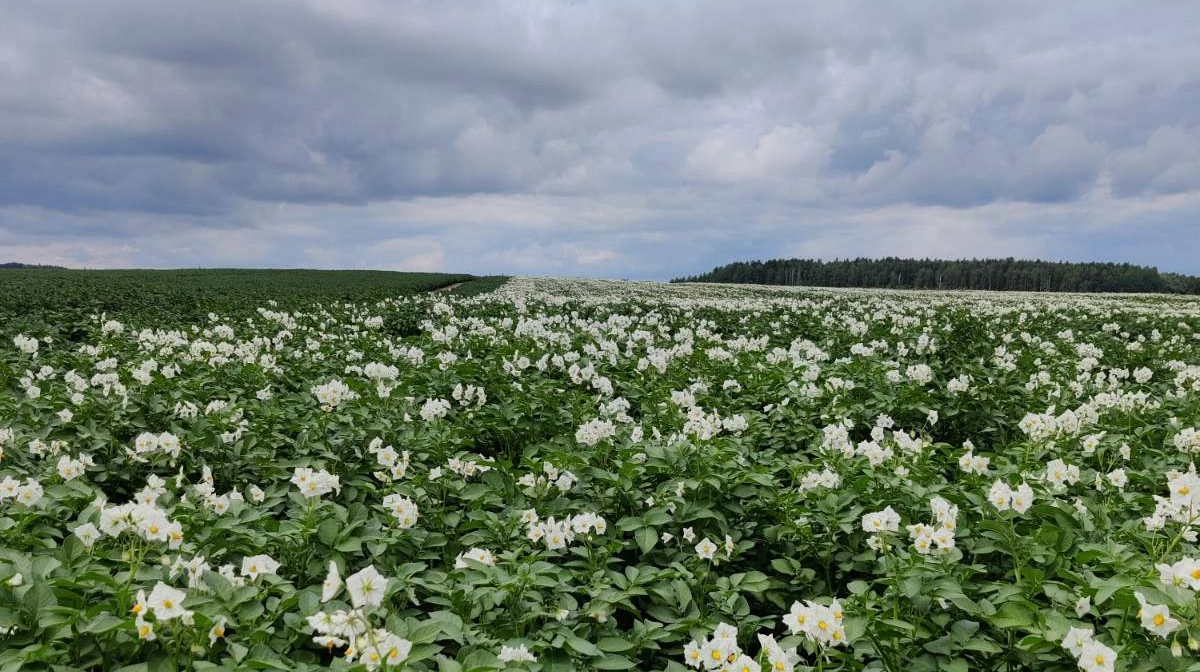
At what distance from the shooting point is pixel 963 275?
116 m

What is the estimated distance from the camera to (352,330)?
1320 cm

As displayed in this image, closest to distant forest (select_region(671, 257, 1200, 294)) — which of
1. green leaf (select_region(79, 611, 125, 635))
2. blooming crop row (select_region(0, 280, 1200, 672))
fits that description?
blooming crop row (select_region(0, 280, 1200, 672))

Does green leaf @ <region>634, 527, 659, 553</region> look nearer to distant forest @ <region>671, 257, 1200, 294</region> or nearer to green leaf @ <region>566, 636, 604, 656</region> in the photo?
green leaf @ <region>566, 636, 604, 656</region>

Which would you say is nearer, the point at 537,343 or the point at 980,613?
the point at 980,613

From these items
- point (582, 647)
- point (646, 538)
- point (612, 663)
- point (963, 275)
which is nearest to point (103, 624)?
point (582, 647)

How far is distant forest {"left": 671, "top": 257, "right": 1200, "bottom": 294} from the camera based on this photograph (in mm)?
105750

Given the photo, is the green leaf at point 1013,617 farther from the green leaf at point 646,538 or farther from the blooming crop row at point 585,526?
the green leaf at point 646,538

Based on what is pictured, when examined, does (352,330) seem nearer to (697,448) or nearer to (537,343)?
(537,343)

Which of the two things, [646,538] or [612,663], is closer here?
[612,663]

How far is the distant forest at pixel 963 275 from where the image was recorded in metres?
106

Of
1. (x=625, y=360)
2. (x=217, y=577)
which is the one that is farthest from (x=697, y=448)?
(x=625, y=360)

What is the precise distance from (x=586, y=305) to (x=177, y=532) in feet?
52.1

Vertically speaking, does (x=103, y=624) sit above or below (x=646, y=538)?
above

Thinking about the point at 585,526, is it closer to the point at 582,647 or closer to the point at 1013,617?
the point at 582,647
